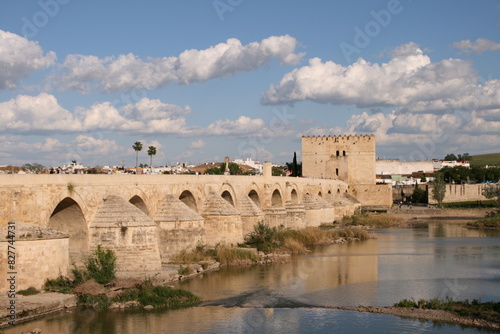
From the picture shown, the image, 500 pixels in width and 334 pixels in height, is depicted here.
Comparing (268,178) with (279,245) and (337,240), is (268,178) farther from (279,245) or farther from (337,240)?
(279,245)

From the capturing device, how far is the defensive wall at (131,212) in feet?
45.9

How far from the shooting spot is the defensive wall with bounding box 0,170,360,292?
14.0 m

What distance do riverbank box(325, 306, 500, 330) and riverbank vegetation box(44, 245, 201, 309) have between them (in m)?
3.67

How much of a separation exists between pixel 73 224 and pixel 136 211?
66.3 inches

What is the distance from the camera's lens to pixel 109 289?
1455 cm

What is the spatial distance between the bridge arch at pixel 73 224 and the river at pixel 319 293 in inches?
108

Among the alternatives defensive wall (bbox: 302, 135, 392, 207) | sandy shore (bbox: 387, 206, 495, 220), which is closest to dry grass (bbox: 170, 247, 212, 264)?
sandy shore (bbox: 387, 206, 495, 220)

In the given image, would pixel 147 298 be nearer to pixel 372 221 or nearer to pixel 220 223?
pixel 220 223

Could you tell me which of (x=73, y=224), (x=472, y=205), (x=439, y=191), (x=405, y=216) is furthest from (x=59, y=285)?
Result: (x=472, y=205)

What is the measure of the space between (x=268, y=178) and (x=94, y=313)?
18.7 metres

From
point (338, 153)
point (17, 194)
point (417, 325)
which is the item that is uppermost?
point (338, 153)

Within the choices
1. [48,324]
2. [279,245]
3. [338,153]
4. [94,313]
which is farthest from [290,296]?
[338,153]

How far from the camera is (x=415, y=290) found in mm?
16438

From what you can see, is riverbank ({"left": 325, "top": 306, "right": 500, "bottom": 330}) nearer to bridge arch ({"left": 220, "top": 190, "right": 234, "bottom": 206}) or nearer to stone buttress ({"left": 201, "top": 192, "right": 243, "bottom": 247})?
stone buttress ({"left": 201, "top": 192, "right": 243, "bottom": 247})
